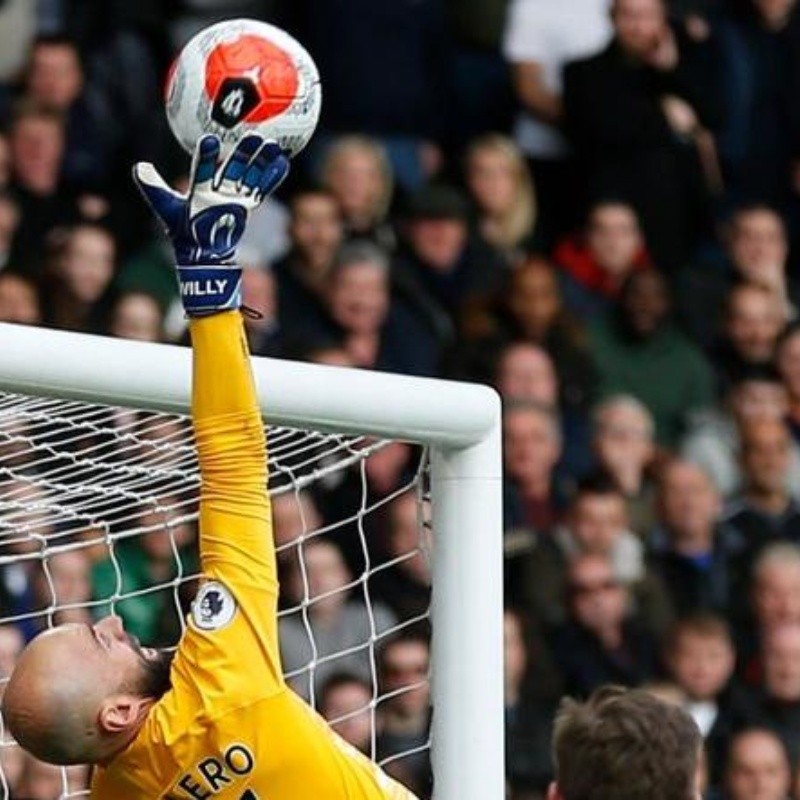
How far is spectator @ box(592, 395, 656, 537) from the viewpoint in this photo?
10.1 metres

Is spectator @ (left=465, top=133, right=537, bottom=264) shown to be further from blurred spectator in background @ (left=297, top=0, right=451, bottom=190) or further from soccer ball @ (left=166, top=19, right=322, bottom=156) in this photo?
soccer ball @ (left=166, top=19, right=322, bottom=156)

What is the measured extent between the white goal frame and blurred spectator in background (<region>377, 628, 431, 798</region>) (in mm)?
2164

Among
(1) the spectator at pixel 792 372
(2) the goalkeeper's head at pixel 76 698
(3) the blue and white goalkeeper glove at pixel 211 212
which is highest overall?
(3) the blue and white goalkeeper glove at pixel 211 212

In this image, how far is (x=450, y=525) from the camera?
5.60 m

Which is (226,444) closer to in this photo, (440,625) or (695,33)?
(440,625)

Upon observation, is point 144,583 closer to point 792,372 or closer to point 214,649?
point 214,649

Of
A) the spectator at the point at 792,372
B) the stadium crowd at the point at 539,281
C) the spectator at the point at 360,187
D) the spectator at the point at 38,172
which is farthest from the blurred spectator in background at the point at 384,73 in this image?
the spectator at the point at 792,372

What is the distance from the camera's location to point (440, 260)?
1030cm

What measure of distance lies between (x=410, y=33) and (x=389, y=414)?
5275 millimetres

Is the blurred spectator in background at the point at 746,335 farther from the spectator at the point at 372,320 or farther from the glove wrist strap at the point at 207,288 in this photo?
the glove wrist strap at the point at 207,288

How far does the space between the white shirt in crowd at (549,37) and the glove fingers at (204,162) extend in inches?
252

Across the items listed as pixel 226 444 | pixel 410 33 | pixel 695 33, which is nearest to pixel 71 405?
pixel 226 444

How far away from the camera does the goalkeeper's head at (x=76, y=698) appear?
15.2ft

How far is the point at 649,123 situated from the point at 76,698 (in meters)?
6.71
